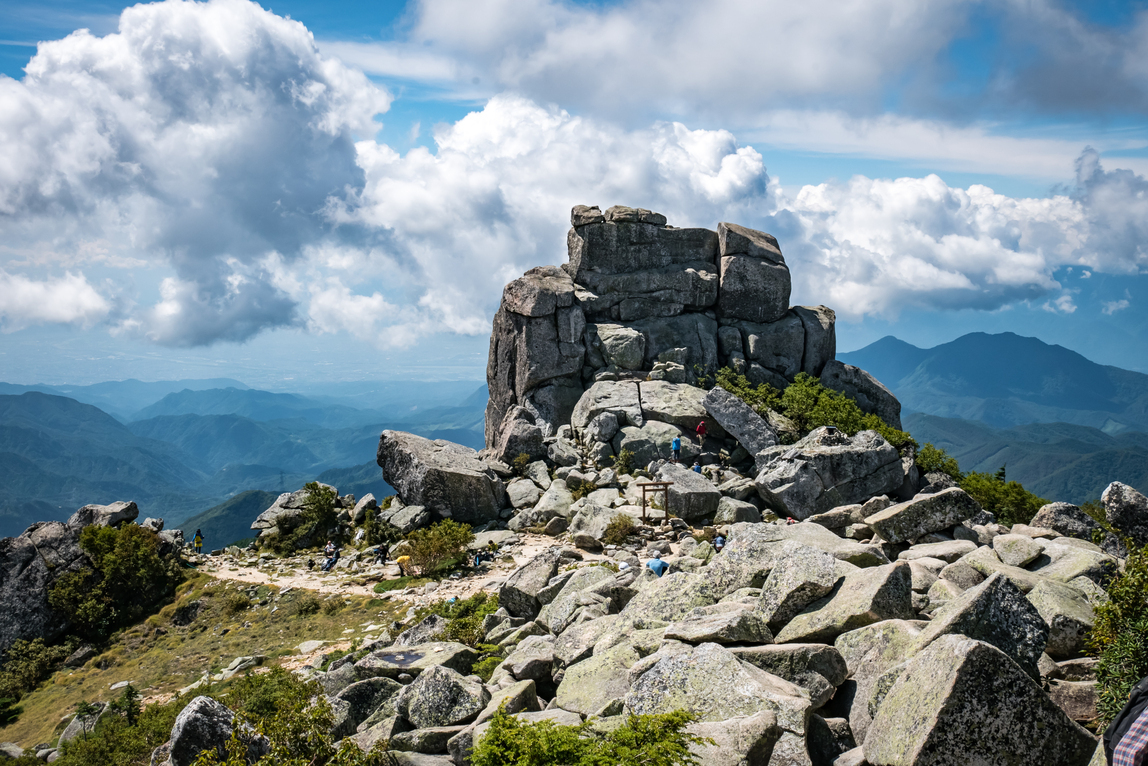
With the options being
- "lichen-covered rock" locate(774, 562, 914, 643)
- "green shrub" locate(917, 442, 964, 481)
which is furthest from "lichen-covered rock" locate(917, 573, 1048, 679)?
"green shrub" locate(917, 442, 964, 481)

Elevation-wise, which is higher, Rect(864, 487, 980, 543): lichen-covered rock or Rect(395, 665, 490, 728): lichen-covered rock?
Rect(864, 487, 980, 543): lichen-covered rock

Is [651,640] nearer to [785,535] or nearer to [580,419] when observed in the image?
[785,535]

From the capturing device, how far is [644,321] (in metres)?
50.8

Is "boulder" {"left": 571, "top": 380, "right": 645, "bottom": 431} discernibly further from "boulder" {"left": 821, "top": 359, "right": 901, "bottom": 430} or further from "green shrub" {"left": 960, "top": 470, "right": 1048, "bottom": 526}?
"green shrub" {"left": 960, "top": 470, "right": 1048, "bottom": 526}

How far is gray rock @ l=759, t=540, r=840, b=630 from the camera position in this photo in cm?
1355

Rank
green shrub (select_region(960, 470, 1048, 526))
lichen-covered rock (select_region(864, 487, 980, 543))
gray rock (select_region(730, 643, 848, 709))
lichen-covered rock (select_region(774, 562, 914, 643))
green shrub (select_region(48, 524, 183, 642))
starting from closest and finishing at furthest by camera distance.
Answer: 1. gray rock (select_region(730, 643, 848, 709))
2. lichen-covered rock (select_region(774, 562, 914, 643))
3. lichen-covered rock (select_region(864, 487, 980, 543))
4. green shrub (select_region(48, 524, 183, 642))
5. green shrub (select_region(960, 470, 1048, 526))

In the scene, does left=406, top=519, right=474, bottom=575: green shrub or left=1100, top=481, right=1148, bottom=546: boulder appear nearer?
left=1100, top=481, right=1148, bottom=546: boulder

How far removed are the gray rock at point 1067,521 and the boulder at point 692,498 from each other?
1411 cm

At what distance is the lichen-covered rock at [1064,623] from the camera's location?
1196 cm

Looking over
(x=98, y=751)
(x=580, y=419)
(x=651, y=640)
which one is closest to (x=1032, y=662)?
(x=651, y=640)

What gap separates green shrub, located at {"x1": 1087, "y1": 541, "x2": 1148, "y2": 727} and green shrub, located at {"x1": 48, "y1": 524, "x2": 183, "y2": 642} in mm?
44982

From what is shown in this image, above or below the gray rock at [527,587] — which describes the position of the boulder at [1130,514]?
above

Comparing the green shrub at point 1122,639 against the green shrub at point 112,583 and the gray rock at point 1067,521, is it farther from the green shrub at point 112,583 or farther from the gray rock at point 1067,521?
the green shrub at point 112,583

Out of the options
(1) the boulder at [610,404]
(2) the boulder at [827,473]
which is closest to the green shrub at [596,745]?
(2) the boulder at [827,473]
